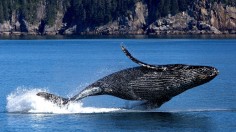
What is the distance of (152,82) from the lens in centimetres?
3928

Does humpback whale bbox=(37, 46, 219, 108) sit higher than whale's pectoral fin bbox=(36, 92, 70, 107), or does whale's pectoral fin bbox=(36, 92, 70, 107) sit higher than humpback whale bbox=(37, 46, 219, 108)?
humpback whale bbox=(37, 46, 219, 108)

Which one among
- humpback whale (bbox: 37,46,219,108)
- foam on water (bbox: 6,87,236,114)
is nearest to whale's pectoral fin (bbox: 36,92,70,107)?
humpback whale (bbox: 37,46,219,108)

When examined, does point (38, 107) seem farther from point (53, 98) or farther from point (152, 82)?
point (152, 82)

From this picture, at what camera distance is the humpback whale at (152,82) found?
38875mm

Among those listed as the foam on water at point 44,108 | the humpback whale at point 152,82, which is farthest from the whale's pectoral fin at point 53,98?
the foam on water at point 44,108

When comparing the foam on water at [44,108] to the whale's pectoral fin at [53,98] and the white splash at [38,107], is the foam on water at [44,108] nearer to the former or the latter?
the white splash at [38,107]

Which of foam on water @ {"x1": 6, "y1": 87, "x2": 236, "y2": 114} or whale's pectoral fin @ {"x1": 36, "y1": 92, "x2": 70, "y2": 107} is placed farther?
foam on water @ {"x1": 6, "y1": 87, "x2": 236, "y2": 114}

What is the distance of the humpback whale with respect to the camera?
38.9m

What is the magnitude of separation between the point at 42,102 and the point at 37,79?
31.6 metres

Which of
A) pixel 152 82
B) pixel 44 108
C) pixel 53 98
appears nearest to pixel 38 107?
pixel 44 108

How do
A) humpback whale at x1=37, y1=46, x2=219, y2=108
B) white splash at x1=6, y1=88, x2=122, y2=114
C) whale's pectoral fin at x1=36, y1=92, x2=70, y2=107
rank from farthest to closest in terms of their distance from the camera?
white splash at x1=6, y1=88, x2=122, y2=114
whale's pectoral fin at x1=36, y1=92, x2=70, y2=107
humpback whale at x1=37, y1=46, x2=219, y2=108

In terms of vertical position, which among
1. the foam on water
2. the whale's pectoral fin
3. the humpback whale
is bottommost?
the foam on water

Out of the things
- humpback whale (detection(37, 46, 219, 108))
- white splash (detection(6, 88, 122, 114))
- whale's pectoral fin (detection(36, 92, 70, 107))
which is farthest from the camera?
white splash (detection(6, 88, 122, 114))

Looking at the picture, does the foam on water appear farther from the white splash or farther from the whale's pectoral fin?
the whale's pectoral fin
